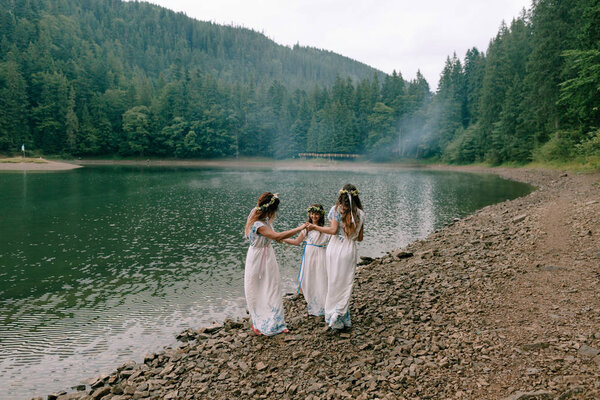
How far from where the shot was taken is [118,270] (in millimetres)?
14375

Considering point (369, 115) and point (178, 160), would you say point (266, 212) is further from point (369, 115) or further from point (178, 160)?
point (369, 115)

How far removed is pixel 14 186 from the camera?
4084 cm

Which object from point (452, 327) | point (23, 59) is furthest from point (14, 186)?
point (23, 59)

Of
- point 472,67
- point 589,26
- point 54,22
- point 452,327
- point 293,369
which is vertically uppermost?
point 54,22

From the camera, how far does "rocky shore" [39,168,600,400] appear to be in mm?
5207

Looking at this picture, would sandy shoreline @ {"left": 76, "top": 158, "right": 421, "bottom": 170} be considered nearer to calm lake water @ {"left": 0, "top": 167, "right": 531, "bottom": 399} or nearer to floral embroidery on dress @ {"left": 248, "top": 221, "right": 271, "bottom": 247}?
calm lake water @ {"left": 0, "top": 167, "right": 531, "bottom": 399}

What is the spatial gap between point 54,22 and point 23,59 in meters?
39.3

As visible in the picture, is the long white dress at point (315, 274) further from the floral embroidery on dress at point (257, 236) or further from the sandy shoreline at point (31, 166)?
the sandy shoreline at point (31, 166)

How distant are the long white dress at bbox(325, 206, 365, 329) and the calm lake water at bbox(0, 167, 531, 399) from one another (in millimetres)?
4166

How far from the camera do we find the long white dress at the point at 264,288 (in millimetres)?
7363

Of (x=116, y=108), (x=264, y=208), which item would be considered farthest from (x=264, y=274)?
(x=116, y=108)

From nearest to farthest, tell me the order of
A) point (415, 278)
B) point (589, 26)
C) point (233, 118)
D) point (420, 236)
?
point (415, 278) < point (420, 236) < point (589, 26) < point (233, 118)

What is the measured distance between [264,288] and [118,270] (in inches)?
369

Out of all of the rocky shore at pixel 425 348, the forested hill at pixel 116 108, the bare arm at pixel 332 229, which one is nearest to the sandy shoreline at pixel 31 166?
the forested hill at pixel 116 108
